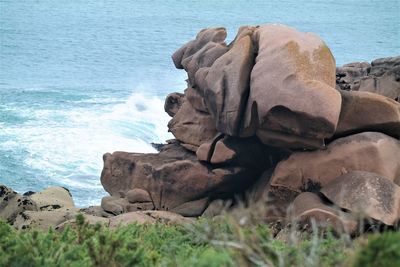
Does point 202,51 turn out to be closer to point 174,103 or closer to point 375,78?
point 174,103

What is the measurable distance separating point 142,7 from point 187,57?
3072 inches

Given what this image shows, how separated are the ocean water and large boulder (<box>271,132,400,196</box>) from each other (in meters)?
11.9

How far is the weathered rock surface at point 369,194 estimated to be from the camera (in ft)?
64.4

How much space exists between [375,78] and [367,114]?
15.6ft

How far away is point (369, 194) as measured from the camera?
20.0 m

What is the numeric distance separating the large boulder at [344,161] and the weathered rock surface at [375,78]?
3833 mm

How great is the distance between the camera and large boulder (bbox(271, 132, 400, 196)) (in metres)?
21.5

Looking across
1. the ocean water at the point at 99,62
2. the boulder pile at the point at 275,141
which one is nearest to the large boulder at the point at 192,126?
Result: the boulder pile at the point at 275,141

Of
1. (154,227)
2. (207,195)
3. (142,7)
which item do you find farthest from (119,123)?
(142,7)

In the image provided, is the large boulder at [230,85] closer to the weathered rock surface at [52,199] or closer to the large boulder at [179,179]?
the large boulder at [179,179]

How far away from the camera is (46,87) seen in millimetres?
56969

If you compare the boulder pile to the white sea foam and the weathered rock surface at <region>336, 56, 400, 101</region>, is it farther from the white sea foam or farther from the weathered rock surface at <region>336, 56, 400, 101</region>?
the white sea foam

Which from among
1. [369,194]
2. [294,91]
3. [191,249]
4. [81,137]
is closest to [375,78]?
[294,91]

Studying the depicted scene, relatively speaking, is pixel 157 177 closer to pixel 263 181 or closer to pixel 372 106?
pixel 263 181
